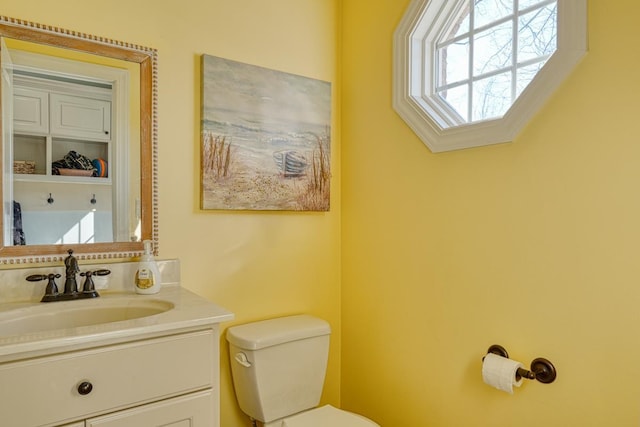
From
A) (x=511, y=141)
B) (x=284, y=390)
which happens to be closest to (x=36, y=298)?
(x=284, y=390)

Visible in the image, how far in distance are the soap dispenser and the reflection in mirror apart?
122mm

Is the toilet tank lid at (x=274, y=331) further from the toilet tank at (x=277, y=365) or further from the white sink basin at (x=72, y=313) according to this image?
the white sink basin at (x=72, y=313)

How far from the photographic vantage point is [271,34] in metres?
1.91

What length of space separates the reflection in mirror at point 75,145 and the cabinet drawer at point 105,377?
0.56 m

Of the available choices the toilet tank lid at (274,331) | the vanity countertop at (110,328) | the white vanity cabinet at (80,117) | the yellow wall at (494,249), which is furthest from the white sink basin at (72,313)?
the yellow wall at (494,249)

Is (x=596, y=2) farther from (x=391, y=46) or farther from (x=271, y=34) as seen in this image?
(x=271, y=34)

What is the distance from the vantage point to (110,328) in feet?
3.53

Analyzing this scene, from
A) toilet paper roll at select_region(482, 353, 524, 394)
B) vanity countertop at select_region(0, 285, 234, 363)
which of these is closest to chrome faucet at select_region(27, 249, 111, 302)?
vanity countertop at select_region(0, 285, 234, 363)

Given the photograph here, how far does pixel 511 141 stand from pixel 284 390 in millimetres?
1299

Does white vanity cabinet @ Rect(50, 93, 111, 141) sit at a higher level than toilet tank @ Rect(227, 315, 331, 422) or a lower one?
higher

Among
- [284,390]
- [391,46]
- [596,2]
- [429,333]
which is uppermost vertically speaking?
[391,46]

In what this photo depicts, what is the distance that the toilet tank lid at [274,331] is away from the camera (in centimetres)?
166

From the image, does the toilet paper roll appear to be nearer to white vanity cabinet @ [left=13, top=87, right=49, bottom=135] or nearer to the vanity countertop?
the vanity countertop

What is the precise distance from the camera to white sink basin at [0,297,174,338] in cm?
124
